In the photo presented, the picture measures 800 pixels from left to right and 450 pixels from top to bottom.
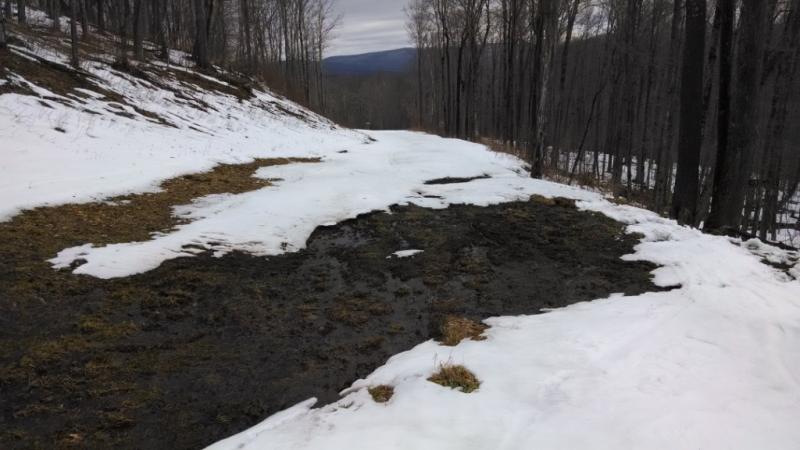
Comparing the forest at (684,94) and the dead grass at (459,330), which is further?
the forest at (684,94)

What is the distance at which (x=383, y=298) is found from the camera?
15.7ft

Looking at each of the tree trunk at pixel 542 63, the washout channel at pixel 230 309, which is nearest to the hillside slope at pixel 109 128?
the washout channel at pixel 230 309

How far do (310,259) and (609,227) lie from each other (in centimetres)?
434

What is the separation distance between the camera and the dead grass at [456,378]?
2.99 m

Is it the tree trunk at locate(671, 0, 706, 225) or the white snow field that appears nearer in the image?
the white snow field

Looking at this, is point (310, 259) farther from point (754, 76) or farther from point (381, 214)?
point (754, 76)

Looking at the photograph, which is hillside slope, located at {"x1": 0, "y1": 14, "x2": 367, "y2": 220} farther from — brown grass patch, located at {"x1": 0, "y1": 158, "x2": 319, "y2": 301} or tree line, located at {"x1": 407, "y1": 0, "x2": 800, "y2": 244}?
tree line, located at {"x1": 407, "y1": 0, "x2": 800, "y2": 244}

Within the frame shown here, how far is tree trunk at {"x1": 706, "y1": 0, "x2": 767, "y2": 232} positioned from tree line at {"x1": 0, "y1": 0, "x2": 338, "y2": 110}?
1430cm

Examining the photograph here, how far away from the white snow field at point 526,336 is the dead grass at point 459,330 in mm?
106

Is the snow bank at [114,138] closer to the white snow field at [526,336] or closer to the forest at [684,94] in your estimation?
the white snow field at [526,336]

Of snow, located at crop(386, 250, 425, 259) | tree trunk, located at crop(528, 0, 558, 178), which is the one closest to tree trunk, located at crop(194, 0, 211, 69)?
tree trunk, located at crop(528, 0, 558, 178)

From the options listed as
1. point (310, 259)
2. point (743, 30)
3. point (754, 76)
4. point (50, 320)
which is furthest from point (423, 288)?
point (743, 30)

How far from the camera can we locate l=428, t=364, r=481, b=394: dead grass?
2.99 meters

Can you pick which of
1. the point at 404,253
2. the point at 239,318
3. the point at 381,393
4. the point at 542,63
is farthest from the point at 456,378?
the point at 542,63
